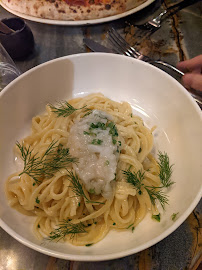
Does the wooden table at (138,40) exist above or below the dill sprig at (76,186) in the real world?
above

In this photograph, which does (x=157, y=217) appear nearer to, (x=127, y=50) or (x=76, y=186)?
(x=76, y=186)

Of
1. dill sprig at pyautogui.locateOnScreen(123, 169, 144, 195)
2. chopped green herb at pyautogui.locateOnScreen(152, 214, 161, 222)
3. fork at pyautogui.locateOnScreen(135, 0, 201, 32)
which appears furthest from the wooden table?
dill sprig at pyautogui.locateOnScreen(123, 169, 144, 195)

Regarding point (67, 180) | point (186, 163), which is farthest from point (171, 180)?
point (67, 180)

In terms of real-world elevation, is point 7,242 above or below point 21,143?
below

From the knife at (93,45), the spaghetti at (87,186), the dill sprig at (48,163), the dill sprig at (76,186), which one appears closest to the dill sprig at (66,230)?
the spaghetti at (87,186)

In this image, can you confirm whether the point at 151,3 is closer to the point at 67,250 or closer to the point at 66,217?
the point at 66,217

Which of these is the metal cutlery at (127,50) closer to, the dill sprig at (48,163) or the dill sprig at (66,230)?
the dill sprig at (48,163)

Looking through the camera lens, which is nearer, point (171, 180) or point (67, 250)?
point (67, 250)
